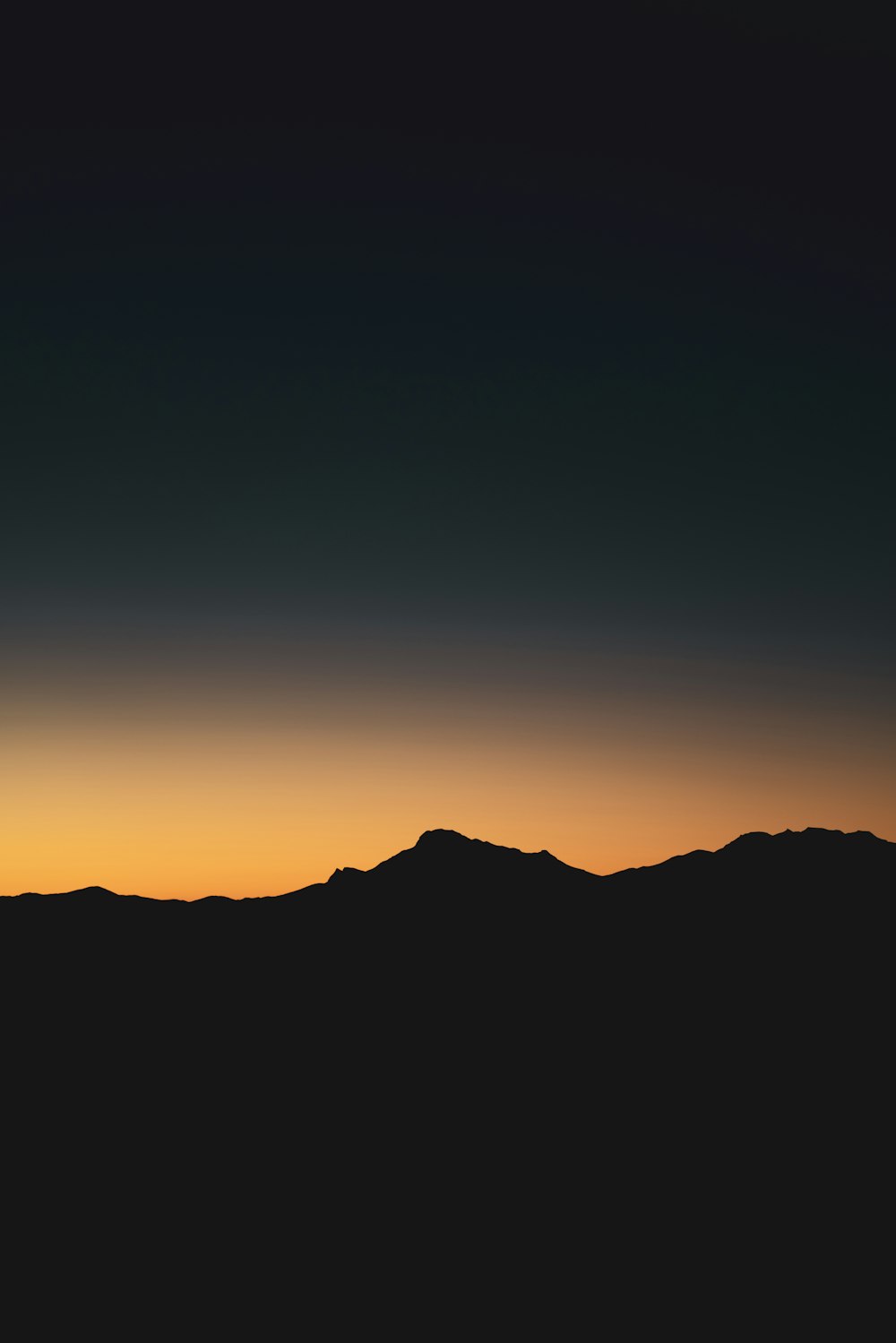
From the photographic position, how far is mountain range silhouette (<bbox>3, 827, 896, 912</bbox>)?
168 meters

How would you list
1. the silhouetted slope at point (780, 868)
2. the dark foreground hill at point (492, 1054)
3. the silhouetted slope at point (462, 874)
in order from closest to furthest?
the dark foreground hill at point (492, 1054)
the silhouetted slope at point (780, 868)
the silhouetted slope at point (462, 874)

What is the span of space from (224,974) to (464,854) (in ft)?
192

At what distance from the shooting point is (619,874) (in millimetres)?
183000

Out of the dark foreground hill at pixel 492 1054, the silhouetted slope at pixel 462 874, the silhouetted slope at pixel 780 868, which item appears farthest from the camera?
the silhouetted slope at pixel 462 874

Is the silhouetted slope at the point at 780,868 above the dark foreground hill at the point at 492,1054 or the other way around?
above

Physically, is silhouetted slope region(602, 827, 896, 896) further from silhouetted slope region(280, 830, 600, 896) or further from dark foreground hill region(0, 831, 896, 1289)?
silhouetted slope region(280, 830, 600, 896)

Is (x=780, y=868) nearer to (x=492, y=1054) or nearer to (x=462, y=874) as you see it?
(x=462, y=874)

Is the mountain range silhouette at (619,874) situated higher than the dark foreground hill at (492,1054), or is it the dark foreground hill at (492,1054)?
the mountain range silhouette at (619,874)

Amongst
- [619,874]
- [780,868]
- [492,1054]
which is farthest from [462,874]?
[492,1054]

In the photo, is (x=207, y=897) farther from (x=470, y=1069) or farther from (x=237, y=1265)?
(x=237, y=1265)

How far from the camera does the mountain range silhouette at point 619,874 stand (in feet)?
550

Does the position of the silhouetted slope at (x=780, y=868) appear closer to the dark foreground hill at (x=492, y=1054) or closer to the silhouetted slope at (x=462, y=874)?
the dark foreground hill at (x=492, y=1054)

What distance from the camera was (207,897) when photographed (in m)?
188

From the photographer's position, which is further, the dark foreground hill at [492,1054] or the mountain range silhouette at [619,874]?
the mountain range silhouette at [619,874]
